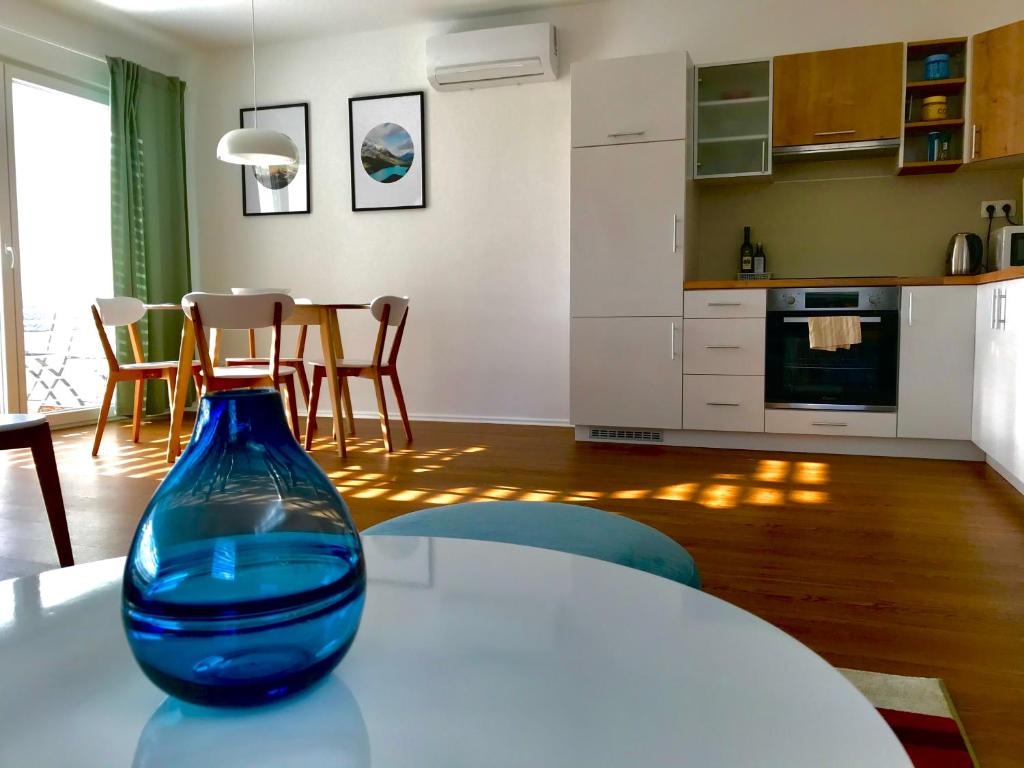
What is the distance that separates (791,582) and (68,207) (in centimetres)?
495

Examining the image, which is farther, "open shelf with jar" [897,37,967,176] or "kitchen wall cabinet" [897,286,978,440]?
"open shelf with jar" [897,37,967,176]

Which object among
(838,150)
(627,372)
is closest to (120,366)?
(627,372)

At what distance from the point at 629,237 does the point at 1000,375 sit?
6.06 feet

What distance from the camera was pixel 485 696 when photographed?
546mm

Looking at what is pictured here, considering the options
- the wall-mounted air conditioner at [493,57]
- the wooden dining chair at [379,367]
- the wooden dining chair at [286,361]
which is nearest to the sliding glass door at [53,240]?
the wooden dining chair at [286,361]

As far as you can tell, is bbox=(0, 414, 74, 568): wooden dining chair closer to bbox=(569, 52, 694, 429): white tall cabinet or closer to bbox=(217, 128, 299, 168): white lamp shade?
bbox=(217, 128, 299, 168): white lamp shade

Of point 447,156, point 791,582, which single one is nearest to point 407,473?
point 791,582

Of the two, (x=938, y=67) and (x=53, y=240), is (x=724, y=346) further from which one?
(x=53, y=240)

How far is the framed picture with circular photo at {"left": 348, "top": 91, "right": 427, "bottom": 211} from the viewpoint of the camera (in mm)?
5102

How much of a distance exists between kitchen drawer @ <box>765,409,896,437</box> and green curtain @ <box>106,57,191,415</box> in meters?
4.04

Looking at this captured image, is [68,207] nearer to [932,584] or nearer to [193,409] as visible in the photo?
[193,409]

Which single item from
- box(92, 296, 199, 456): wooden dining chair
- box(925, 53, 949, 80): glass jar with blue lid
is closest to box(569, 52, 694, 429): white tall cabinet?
box(925, 53, 949, 80): glass jar with blue lid

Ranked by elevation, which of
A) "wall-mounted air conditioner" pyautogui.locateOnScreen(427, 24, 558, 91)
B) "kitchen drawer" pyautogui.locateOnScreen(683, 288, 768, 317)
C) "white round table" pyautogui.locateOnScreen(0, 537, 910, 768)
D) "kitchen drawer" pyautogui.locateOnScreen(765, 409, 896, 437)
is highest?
"wall-mounted air conditioner" pyautogui.locateOnScreen(427, 24, 558, 91)

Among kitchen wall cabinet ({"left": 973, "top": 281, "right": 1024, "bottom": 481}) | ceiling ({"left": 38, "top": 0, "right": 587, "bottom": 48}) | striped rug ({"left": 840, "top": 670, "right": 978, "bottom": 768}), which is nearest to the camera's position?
striped rug ({"left": 840, "top": 670, "right": 978, "bottom": 768})
